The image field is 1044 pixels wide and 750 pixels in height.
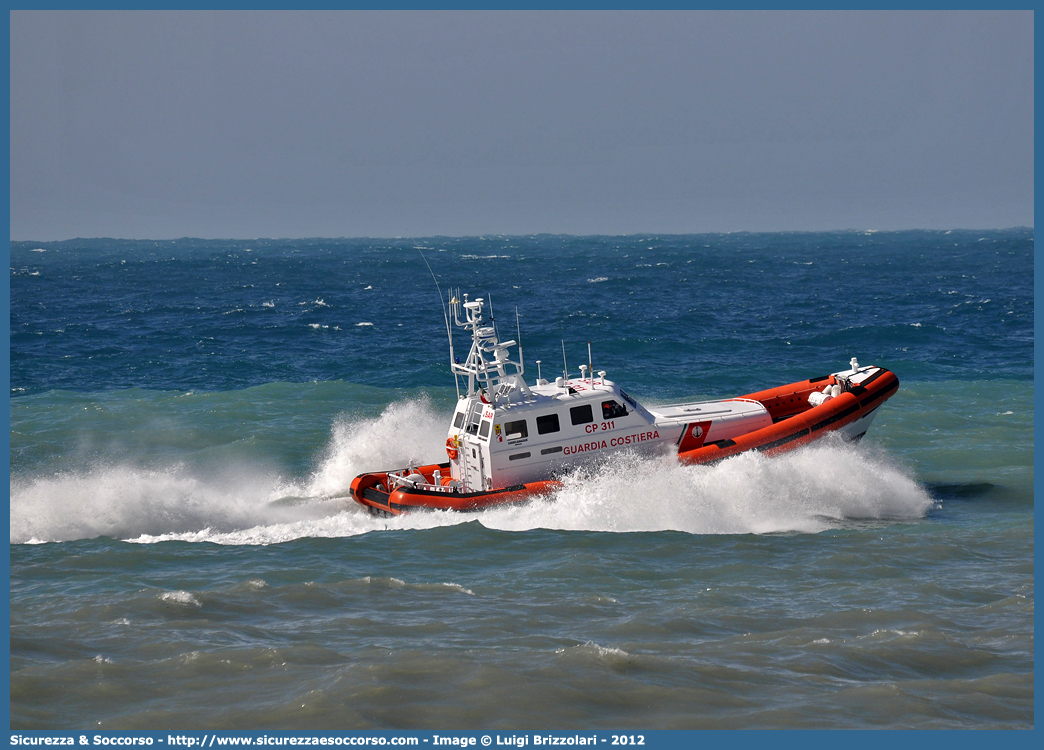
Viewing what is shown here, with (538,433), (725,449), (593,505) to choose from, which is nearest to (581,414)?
(538,433)

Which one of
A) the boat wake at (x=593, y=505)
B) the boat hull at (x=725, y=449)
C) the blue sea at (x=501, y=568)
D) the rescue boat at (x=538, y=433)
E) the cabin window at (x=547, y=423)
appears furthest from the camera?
the cabin window at (x=547, y=423)

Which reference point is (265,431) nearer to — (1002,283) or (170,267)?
(1002,283)

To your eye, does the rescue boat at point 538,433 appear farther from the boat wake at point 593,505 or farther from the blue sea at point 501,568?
the blue sea at point 501,568

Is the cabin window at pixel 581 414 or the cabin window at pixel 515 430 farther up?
the cabin window at pixel 581 414

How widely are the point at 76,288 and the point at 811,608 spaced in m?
71.0

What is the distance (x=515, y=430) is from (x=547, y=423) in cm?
60

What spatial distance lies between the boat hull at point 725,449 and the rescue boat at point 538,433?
0.02m

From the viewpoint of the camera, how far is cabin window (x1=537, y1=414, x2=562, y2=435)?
56.4 ft

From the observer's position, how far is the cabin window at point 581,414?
1728 cm

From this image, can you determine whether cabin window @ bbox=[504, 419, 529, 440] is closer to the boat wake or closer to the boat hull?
the boat hull

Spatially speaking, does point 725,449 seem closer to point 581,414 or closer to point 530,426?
point 581,414

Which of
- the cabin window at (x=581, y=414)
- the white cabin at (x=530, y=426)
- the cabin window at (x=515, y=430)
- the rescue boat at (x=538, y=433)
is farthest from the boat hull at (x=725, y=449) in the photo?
the cabin window at (x=581, y=414)

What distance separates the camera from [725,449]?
57.0 ft

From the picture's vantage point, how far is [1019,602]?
41.1 ft
